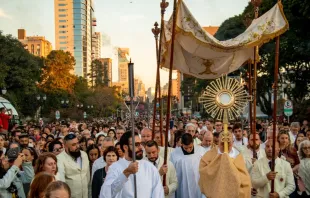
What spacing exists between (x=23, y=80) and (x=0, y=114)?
2995cm

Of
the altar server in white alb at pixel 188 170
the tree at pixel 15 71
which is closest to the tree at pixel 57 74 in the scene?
the tree at pixel 15 71

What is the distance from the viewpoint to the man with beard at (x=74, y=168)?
8.45 meters

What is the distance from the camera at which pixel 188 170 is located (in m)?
8.60

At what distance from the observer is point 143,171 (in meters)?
6.23

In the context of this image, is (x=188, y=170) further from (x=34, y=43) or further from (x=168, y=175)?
(x=34, y=43)

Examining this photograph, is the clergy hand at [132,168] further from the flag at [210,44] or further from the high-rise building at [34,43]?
the high-rise building at [34,43]

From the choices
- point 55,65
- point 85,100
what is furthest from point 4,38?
point 85,100

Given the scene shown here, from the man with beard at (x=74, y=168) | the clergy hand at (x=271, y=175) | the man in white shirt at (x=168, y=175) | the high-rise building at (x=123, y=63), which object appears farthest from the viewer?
the man with beard at (x=74, y=168)

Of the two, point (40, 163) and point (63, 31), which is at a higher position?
point (63, 31)

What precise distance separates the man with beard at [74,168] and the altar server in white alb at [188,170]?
63.1 inches

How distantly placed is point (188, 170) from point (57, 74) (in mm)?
63735

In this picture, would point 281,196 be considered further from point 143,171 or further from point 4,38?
point 4,38

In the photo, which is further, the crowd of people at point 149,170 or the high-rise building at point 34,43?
the high-rise building at point 34,43

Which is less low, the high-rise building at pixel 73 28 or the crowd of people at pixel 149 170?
the high-rise building at pixel 73 28
